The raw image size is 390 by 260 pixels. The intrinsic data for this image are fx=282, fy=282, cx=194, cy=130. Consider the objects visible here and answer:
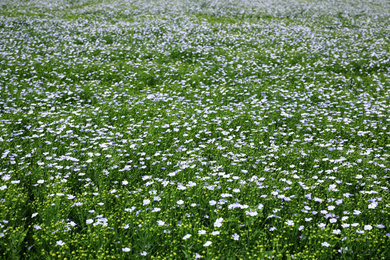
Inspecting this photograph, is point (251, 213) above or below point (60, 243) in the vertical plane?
above

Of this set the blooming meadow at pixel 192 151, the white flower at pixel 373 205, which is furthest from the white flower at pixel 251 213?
the white flower at pixel 373 205

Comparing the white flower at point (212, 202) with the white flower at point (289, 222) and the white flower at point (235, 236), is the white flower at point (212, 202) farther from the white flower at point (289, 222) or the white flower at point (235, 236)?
the white flower at point (289, 222)

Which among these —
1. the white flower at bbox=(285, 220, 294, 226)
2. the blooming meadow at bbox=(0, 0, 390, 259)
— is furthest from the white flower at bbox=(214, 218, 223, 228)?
the white flower at bbox=(285, 220, 294, 226)

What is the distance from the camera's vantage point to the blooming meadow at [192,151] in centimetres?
305

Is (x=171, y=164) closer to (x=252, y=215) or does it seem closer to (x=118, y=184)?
(x=118, y=184)

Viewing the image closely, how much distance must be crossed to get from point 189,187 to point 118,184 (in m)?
1.14

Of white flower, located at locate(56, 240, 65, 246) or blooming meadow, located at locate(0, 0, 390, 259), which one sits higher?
white flower, located at locate(56, 240, 65, 246)

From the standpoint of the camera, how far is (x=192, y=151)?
4727mm

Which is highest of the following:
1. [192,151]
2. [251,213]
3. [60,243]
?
[251,213]

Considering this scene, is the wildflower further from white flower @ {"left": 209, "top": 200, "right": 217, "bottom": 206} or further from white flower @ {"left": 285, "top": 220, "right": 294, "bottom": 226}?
white flower @ {"left": 209, "top": 200, "right": 217, "bottom": 206}

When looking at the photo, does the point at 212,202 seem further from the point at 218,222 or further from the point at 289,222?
the point at 289,222

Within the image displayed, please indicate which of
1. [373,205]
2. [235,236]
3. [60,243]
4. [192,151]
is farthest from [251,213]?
[60,243]

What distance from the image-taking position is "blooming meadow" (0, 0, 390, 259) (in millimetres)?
Answer: 3051

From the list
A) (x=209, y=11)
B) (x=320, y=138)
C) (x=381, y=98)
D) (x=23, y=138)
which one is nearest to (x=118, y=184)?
(x=23, y=138)
